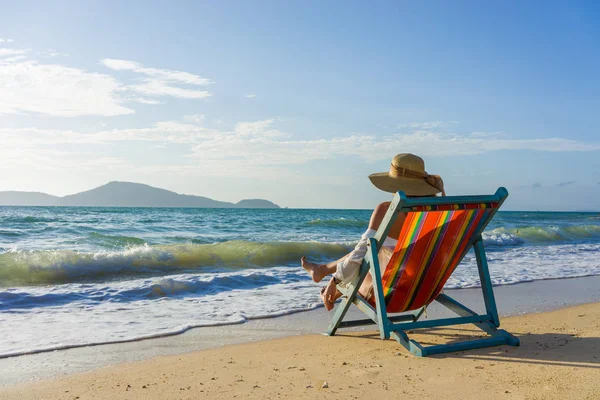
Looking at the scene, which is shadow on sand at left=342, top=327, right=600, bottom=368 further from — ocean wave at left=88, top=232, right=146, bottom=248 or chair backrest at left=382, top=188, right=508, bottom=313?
ocean wave at left=88, top=232, right=146, bottom=248

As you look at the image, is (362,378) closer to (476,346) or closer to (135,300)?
(476,346)

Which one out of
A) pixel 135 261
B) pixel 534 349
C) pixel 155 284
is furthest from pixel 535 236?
pixel 534 349

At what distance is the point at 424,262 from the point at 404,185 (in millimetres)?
565

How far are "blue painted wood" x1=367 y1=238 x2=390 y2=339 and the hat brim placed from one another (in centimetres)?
50

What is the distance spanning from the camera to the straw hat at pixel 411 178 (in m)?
3.76

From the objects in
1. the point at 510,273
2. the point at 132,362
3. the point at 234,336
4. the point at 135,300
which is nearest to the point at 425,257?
the point at 234,336

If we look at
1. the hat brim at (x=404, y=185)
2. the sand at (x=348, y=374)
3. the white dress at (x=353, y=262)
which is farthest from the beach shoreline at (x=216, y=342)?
the hat brim at (x=404, y=185)

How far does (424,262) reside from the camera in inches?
146

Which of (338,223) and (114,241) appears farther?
(338,223)

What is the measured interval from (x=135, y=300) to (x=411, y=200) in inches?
170

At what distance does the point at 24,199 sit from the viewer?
10331cm

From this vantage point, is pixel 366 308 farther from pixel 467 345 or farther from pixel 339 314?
pixel 467 345

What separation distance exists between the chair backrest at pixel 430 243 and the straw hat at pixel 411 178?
32 centimetres

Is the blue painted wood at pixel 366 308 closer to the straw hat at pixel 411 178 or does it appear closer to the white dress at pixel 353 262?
the white dress at pixel 353 262
